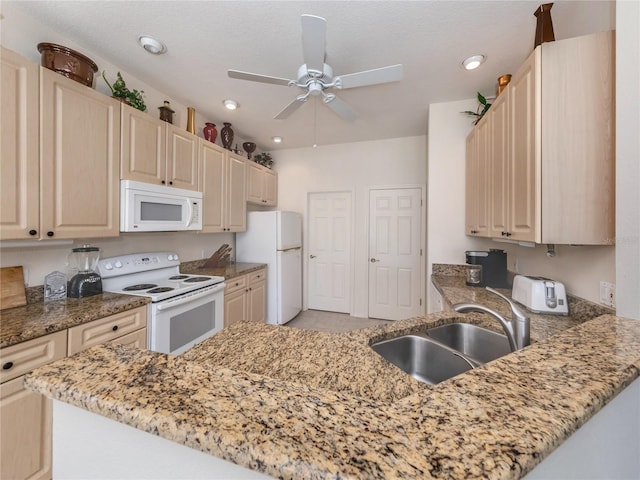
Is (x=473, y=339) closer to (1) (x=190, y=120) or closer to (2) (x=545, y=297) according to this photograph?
(2) (x=545, y=297)

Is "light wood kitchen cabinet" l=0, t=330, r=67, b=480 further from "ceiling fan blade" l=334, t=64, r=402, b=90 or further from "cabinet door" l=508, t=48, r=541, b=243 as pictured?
"cabinet door" l=508, t=48, r=541, b=243

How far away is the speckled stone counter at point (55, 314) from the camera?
3.84ft

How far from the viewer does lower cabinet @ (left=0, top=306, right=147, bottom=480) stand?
44.1 inches

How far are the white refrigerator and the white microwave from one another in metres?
1.02

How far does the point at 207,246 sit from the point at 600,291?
340 centimetres

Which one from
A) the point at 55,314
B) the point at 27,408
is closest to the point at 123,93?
the point at 55,314

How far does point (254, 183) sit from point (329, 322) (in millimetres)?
2253

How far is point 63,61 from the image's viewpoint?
1.54 m

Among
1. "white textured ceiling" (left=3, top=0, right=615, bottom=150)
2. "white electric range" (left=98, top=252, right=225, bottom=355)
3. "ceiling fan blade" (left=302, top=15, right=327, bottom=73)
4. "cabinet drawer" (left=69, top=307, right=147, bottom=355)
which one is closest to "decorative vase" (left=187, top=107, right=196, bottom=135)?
"white textured ceiling" (left=3, top=0, right=615, bottom=150)

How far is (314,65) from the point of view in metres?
1.58

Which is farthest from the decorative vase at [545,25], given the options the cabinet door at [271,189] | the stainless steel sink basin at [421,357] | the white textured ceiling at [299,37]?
the cabinet door at [271,189]

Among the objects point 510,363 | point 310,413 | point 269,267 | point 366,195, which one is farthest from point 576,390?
point 366,195

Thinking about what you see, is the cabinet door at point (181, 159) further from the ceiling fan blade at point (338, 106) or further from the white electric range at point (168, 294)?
the ceiling fan blade at point (338, 106)

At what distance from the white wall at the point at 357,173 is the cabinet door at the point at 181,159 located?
5.97 feet
